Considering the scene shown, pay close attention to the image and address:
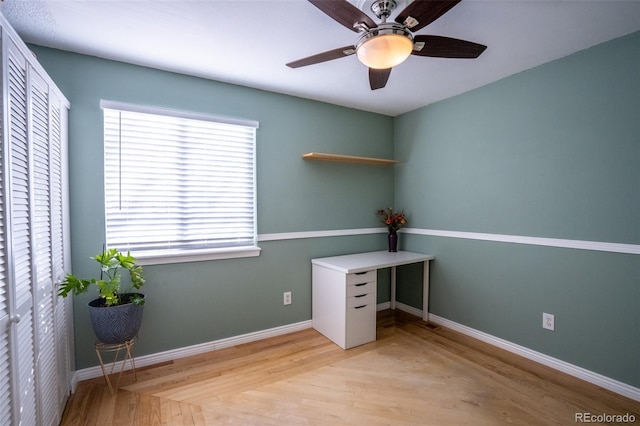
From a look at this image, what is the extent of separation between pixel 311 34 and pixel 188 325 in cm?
237

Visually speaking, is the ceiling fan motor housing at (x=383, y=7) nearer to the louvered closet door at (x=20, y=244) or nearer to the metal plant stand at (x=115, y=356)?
the louvered closet door at (x=20, y=244)

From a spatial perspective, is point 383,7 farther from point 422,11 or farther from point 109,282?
point 109,282

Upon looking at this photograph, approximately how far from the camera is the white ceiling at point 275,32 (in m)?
1.64

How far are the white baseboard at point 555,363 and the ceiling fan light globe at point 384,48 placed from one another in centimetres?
245

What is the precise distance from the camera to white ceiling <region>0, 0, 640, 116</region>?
1.64m

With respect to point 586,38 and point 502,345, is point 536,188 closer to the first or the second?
point 586,38

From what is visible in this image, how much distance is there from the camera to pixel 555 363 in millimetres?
2287

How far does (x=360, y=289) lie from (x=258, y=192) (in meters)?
1.27

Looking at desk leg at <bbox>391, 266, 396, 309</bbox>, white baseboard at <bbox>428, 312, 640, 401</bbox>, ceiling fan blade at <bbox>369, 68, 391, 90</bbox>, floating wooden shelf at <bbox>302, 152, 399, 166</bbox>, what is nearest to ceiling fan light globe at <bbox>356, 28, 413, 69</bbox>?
ceiling fan blade at <bbox>369, 68, 391, 90</bbox>

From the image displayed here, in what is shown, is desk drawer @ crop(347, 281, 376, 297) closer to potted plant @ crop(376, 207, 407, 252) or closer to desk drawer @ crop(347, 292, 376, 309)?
desk drawer @ crop(347, 292, 376, 309)

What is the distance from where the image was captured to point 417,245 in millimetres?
3404

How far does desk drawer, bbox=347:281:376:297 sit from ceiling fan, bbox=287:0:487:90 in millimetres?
1753

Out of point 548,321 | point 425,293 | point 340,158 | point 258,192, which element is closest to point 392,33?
point 340,158

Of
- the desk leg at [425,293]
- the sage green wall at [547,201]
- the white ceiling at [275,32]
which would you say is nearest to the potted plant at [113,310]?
the white ceiling at [275,32]
